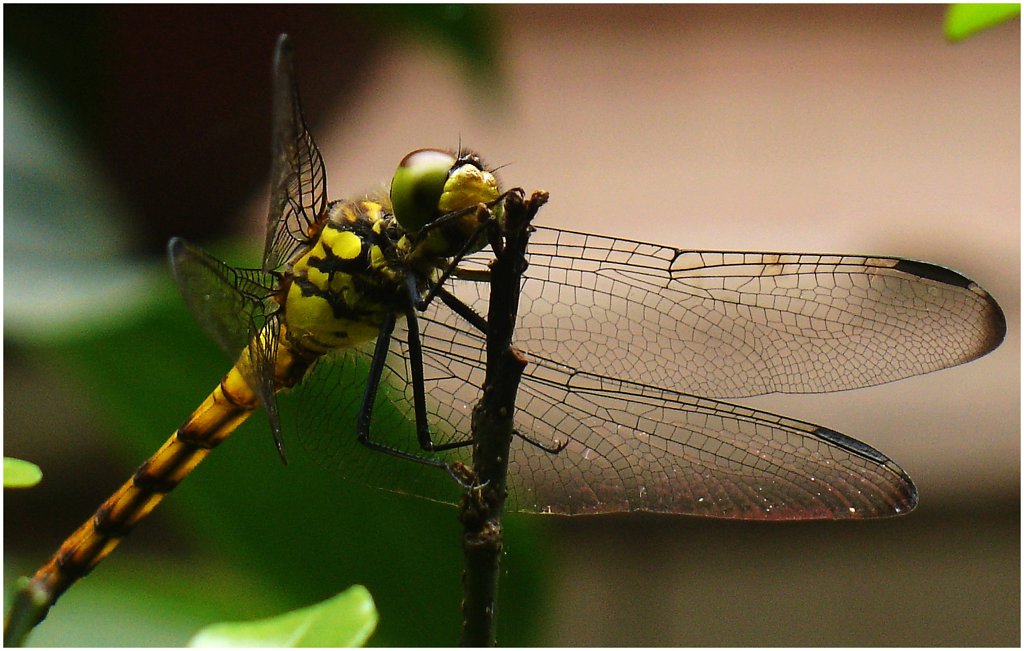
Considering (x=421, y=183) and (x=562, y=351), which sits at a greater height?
(x=421, y=183)

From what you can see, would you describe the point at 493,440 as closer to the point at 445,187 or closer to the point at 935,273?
the point at 445,187

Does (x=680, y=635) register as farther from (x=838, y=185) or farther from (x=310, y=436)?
(x=310, y=436)

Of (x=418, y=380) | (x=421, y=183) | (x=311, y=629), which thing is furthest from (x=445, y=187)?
(x=311, y=629)

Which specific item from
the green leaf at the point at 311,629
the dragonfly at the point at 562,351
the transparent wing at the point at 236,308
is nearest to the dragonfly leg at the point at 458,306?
the dragonfly at the point at 562,351

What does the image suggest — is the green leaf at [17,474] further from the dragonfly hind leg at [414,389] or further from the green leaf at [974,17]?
the green leaf at [974,17]

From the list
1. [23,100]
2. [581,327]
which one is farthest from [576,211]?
[581,327]
